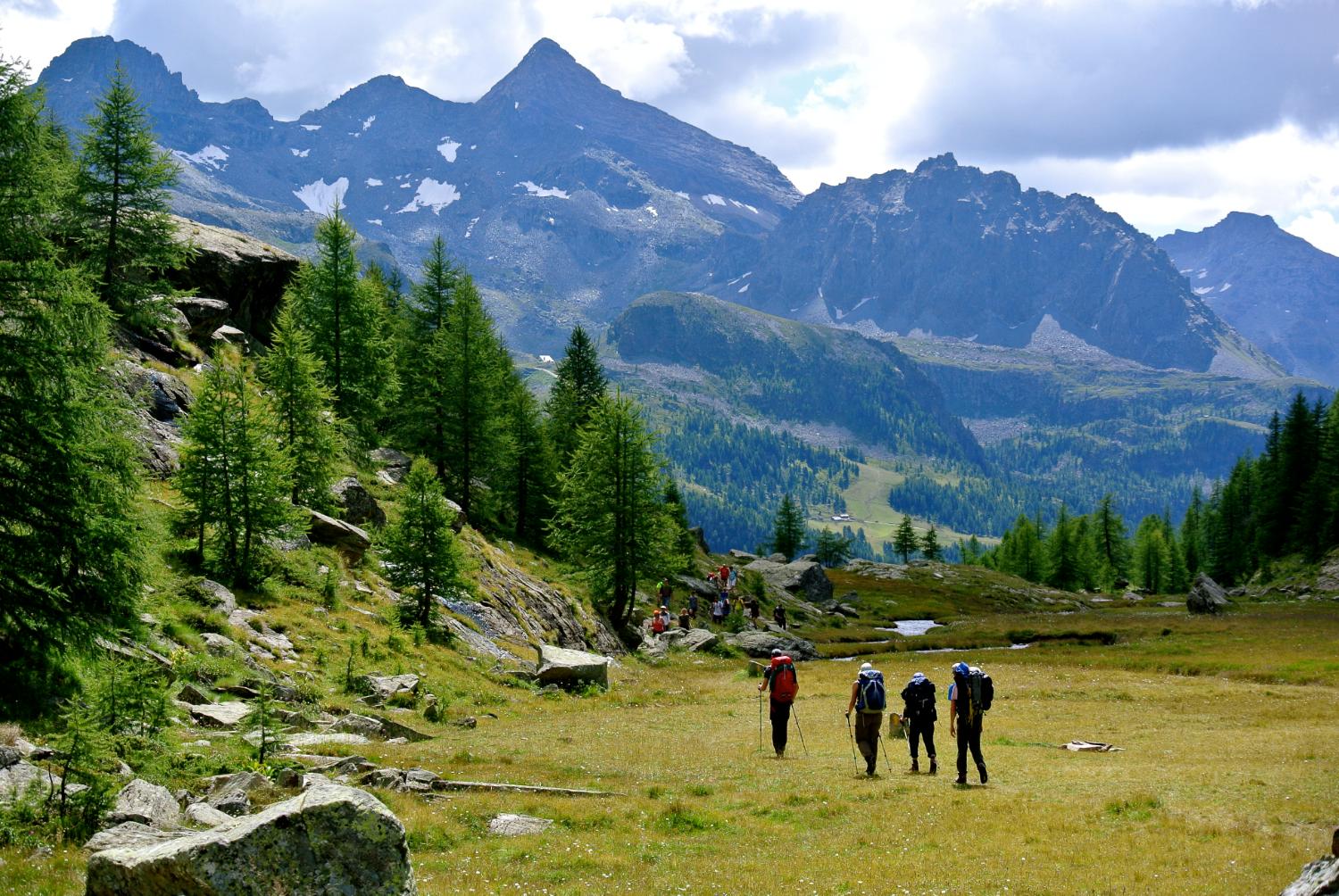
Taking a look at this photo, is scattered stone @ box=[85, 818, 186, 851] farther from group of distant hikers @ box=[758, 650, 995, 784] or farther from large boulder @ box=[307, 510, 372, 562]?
large boulder @ box=[307, 510, 372, 562]

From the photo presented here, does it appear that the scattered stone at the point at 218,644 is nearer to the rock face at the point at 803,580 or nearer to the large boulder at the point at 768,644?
the large boulder at the point at 768,644

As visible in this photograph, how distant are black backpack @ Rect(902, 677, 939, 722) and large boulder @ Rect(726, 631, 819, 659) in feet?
115

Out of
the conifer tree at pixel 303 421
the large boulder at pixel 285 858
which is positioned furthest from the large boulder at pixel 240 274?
the large boulder at pixel 285 858

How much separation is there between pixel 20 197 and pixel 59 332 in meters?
2.89

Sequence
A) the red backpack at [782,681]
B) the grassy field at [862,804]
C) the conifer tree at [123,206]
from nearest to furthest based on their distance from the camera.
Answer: the grassy field at [862,804], the red backpack at [782,681], the conifer tree at [123,206]

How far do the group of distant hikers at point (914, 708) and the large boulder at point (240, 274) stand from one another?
44964mm

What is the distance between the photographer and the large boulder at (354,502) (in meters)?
43.7

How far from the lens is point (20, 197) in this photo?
1841 centimetres

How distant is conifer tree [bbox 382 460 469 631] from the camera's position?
37531 mm

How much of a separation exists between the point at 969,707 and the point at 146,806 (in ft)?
56.2

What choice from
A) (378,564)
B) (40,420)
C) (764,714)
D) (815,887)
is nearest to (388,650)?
(378,564)

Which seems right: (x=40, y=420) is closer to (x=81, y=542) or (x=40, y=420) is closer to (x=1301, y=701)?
(x=81, y=542)

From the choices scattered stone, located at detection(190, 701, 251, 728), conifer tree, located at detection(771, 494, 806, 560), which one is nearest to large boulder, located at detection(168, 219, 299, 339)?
scattered stone, located at detection(190, 701, 251, 728)

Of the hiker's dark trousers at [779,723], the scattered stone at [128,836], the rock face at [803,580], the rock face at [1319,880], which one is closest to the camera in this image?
the rock face at [1319,880]
